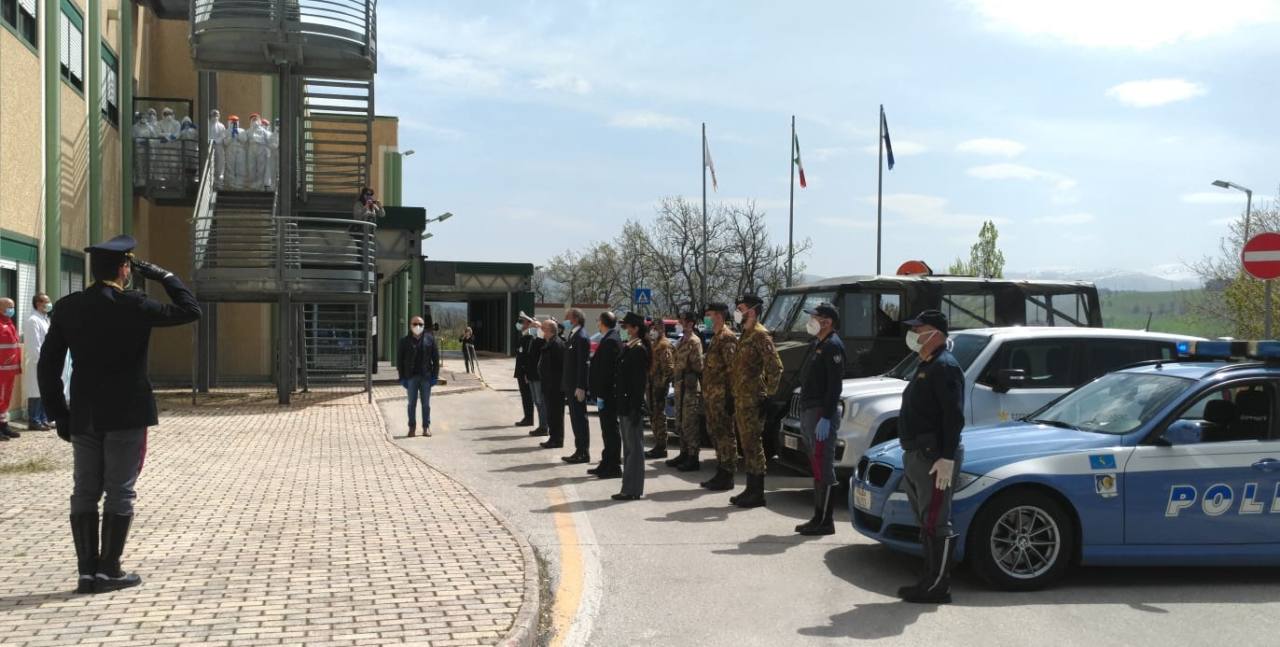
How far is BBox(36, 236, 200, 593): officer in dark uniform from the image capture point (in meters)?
6.23

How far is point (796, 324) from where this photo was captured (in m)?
14.2

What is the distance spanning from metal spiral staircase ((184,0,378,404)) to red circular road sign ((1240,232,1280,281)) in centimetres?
1508

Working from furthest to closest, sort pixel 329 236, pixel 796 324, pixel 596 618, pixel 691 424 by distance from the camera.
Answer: pixel 329 236 → pixel 796 324 → pixel 691 424 → pixel 596 618

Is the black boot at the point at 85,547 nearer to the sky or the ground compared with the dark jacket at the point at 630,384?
nearer to the ground

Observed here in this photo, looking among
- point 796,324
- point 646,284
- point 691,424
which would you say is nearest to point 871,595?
point 691,424

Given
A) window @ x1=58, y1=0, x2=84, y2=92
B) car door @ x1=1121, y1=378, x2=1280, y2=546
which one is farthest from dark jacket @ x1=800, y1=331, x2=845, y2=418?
window @ x1=58, y1=0, x2=84, y2=92

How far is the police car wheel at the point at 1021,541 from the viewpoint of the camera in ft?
22.9

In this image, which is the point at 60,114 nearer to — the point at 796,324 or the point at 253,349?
the point at 253,349

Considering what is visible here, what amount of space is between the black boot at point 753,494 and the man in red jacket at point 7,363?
991 centimetres

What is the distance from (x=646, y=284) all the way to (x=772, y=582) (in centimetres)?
6826

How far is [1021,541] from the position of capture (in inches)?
276

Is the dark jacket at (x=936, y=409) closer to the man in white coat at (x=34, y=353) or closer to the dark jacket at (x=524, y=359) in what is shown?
the dark jacket at (x=524, y=359)

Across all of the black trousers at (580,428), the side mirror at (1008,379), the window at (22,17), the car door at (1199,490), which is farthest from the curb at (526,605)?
the window at (22,17)

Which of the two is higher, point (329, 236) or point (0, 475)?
point (329, 236)
